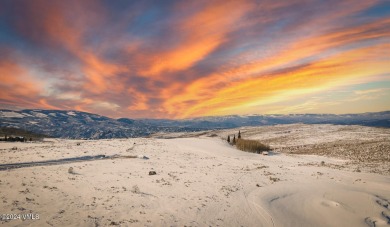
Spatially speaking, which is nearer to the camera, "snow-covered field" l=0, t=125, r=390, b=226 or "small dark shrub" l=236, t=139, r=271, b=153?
"snow-covered field" l=0, t=125, r=390, b=226

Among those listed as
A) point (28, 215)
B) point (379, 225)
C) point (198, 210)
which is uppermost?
point (28, 215)

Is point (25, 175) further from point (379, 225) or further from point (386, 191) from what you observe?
point (386, 191)

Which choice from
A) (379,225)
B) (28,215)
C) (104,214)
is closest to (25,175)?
(28,215)

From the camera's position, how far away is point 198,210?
1455cm

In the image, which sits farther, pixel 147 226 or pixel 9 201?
pixel 9 201

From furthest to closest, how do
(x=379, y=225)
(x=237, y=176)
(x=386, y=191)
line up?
(x=237, y=176) → (x=386, y=191) → (x=379, y=225)

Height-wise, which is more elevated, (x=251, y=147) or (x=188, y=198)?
(x=188, y=198)

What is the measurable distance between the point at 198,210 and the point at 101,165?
16320mm

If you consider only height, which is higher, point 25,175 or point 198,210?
point 25,175

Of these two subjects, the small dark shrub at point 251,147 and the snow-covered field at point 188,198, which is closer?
the snow-covered field at point 188,198

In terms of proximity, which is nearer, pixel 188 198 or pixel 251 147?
pixel 188 198

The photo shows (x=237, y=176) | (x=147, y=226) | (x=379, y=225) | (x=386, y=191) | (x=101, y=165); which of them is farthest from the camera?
(x=101, y=165)

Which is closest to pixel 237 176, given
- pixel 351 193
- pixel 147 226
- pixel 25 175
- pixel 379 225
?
pixel 351 193

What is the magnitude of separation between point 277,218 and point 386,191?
11962 mm
